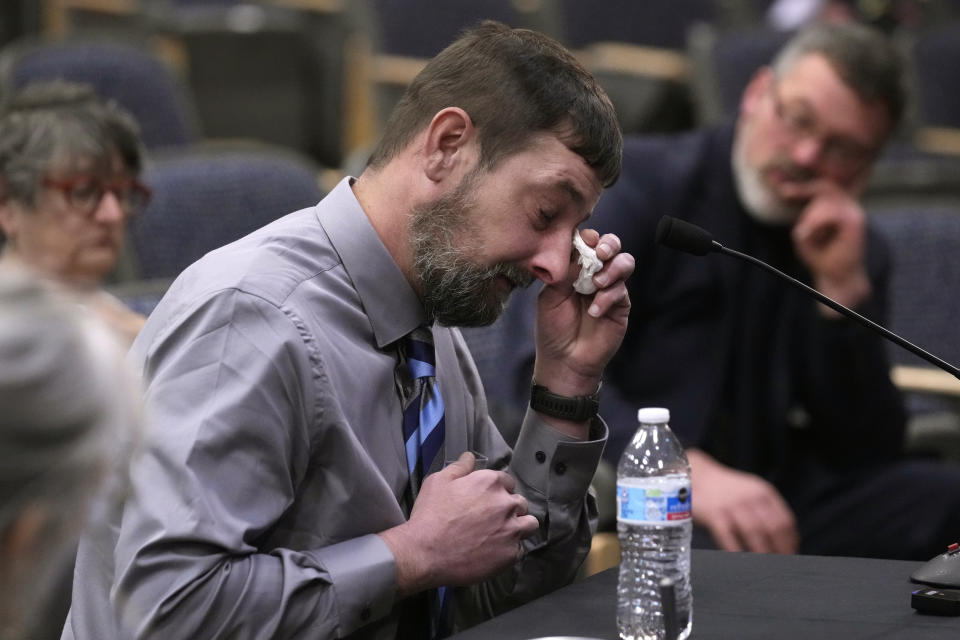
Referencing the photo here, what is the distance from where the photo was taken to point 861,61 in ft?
8.71

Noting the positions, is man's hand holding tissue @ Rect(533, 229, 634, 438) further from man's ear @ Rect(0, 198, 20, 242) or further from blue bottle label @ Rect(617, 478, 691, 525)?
man's ear @ Rect(0, 198, 20, 242)

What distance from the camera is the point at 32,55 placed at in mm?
3275

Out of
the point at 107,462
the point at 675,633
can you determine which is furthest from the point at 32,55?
the point at 107,462

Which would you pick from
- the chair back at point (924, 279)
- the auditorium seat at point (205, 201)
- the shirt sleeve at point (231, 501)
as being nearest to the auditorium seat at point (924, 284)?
the chair back at point (924, 279)

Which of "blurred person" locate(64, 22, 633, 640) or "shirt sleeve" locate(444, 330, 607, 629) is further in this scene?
"shirt sleeve" locate(444, 330, 607, 629)

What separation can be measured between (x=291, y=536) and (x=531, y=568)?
0.37m

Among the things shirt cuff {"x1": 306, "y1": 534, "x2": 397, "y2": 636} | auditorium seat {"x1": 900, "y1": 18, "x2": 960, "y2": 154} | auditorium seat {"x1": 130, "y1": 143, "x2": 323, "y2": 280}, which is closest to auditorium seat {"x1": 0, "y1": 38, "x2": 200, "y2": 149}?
auditorium seat {"x1": 130, "y1": 143, "x2": 323, "y2": 280}

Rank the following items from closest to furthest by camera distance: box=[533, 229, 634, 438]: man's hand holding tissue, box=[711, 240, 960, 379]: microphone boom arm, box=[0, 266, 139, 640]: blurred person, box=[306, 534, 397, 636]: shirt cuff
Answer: box=[0, 266, 139, 640]: blurred person
box=[306, 534, 397, 636]: shirt cuff
box=[711, 240, 960, 379]: microphone boom arm
box=[533, 229, 634, 438]: man's hand holding tissue

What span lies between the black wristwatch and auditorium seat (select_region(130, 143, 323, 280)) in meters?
1.21

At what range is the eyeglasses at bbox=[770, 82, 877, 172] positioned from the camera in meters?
2.63

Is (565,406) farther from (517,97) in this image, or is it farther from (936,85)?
(936,85)

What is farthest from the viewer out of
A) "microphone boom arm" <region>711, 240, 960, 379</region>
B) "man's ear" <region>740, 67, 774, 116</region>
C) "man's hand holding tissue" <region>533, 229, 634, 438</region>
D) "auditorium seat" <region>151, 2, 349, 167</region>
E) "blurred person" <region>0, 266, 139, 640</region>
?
"auditorium seat" <region>151, 2, 349, 167</region>

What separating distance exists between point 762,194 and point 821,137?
0.50 ft

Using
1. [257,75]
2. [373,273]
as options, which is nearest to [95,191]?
[373,273]
